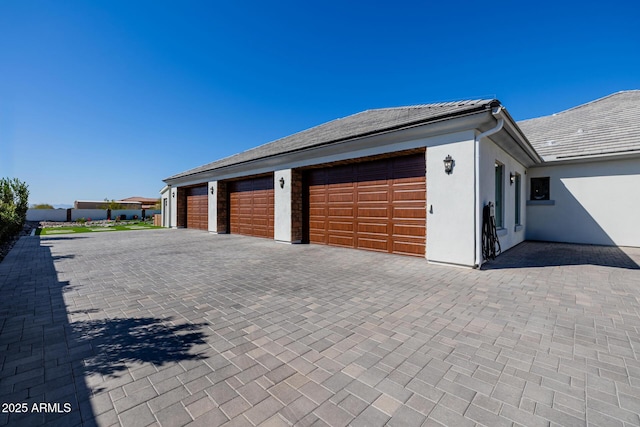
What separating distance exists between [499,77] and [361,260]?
414 inches

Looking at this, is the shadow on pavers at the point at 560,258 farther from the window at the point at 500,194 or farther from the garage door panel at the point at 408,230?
the garage door panel at the point at 408,230

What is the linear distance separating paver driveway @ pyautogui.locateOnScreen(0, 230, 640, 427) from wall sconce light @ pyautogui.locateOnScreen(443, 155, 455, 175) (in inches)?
99.8

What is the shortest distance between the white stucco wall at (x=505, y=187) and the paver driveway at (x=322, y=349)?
2.42 m

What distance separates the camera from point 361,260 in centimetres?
697

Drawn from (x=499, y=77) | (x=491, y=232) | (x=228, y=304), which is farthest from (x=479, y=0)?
(x=228, y=304)

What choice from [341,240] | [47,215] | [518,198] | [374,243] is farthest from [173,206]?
[47,215]

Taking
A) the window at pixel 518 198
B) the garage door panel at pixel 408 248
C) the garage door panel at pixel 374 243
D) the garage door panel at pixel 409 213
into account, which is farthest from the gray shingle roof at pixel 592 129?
the garage door panel at pixel 374 243

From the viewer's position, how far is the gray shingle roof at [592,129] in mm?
9469

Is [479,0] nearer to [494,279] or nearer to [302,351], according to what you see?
A: [494,279]

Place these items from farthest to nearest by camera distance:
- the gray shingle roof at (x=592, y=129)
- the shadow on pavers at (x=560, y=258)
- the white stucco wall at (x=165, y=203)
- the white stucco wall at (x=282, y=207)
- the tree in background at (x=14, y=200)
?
the white stucco wall at (x=165, y=203) < the tree in background at (x=14, y=200) < the white stucco wall at (x=282, y=207) < the gray shingle roof at (x=592, y=129) < the shadow on pavers at (x=560, y=258)

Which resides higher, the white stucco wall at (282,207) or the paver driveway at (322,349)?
the white stucco wall at (282,207)

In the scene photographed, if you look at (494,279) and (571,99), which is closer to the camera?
(494,279)

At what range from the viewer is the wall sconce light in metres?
6.16

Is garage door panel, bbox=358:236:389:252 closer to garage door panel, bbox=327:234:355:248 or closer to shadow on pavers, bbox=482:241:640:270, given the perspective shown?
garage door panel, bbox=327:234:355:248
